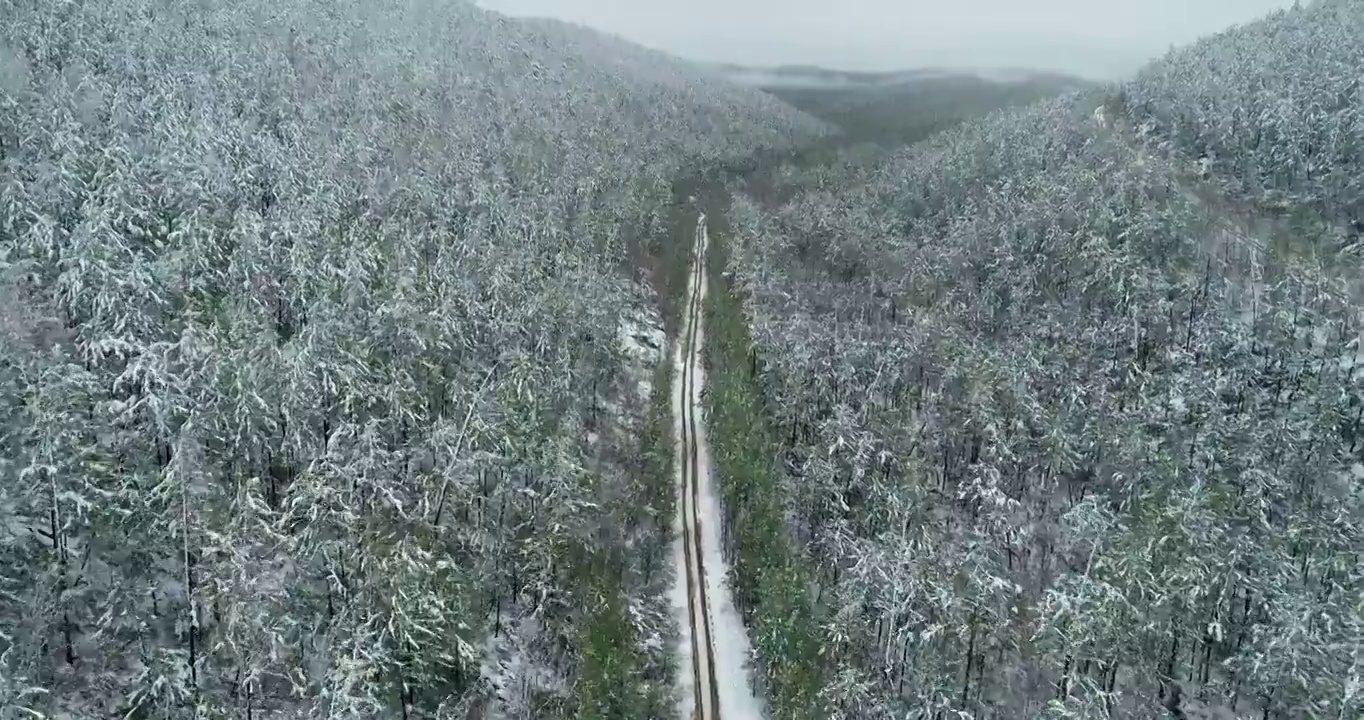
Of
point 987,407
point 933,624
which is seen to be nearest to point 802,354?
point 987,407

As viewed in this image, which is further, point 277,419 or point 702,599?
point 702,599

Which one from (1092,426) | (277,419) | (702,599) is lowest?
(702,599)

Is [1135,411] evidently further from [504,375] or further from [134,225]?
[134,225]

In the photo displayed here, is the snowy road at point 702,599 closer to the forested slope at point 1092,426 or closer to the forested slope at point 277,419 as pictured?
the forested slope at point 277,419

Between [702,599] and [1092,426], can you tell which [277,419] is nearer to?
[702,599]

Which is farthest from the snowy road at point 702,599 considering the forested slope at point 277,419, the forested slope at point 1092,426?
the forested slope at point 1092,426

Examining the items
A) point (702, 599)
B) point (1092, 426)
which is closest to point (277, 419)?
point (702, 599)

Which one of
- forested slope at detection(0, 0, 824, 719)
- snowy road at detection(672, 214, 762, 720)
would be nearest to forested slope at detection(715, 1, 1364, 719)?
snowy road at detection(672, 214, 762, 720)
